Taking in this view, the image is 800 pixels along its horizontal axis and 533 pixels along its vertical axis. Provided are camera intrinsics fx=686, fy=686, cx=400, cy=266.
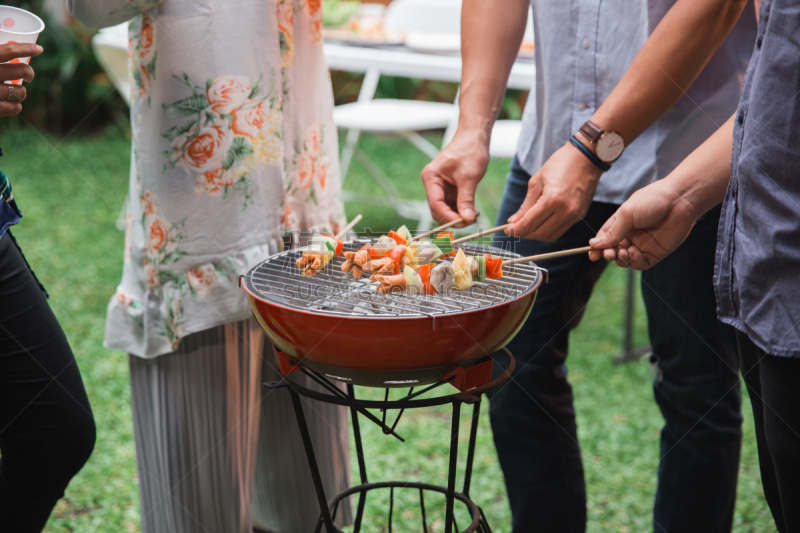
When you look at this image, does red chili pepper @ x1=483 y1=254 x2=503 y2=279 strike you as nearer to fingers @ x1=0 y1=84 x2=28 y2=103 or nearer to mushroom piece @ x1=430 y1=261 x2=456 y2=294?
mushroom piece @ x1=430 y1=261 x2=456 y2=294

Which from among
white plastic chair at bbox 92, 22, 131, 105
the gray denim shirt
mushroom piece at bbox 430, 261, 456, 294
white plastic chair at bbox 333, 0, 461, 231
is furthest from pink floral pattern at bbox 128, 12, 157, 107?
white plastic chair at bbox 333, 0, 461, 231

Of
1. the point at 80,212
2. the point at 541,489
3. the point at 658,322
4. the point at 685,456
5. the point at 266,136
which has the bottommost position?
the point at 80,212

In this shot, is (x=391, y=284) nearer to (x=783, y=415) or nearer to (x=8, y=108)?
(x=783, y=415)

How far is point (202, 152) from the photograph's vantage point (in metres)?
1.47

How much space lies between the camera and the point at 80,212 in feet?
16.1

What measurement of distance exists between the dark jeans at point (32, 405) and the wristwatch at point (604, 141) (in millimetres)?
1207

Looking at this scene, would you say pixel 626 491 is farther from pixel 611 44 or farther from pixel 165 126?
pixel 165 126

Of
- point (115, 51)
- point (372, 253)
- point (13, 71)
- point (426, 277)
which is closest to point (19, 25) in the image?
point (13, 71)

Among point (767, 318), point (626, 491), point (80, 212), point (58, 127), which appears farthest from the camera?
point (58, 127)

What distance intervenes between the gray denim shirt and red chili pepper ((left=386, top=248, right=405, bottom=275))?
598 mm

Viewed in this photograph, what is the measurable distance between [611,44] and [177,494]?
1444 mm

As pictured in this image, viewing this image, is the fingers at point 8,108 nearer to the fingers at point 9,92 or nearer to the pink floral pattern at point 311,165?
the fingers at point 9,92

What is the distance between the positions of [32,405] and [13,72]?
67cm

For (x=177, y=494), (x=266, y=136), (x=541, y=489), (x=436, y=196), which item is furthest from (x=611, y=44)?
(x=177, y=494)
